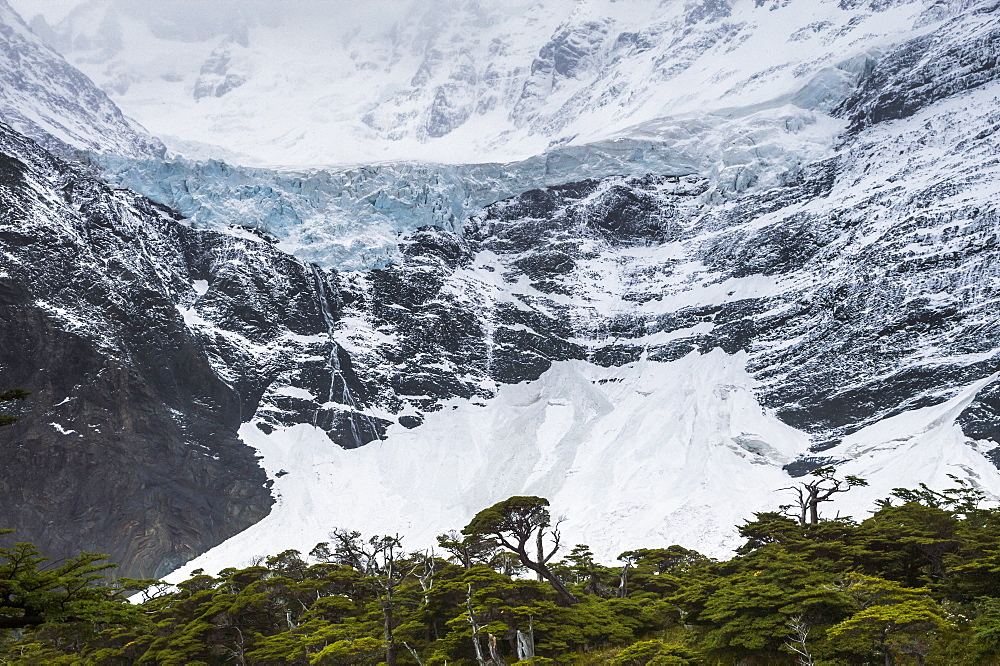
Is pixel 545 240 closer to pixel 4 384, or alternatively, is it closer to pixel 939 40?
pixel 939 40

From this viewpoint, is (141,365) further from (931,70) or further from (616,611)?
(931,70)

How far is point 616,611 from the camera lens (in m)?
35.9

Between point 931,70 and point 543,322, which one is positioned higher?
point 931,70

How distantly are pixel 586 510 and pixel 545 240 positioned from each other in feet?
295

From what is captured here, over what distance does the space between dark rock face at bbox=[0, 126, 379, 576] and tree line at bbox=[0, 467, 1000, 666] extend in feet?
222

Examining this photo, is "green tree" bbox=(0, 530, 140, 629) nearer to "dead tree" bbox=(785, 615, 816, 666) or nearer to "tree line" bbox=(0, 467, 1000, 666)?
"tree line" bbox=(0, 467, 1000, 666)

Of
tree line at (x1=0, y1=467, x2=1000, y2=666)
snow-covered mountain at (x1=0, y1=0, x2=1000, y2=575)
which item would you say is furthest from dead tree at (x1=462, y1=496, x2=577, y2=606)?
snow-covered mountain at (x1=0, y1=0, x2=1000, y2=575)

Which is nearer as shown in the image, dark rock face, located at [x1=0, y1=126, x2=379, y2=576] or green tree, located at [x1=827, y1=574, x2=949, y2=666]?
green tree, located at [x1=827, y1=574, x2=949, y2=666]

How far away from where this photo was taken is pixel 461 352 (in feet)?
504

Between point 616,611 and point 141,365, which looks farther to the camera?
point 141,365

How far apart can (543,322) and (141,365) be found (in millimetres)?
76240

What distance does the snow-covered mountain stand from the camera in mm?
106625

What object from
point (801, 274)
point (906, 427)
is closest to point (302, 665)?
point (906, 427)

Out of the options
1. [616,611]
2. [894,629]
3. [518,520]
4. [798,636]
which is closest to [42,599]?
[894,629]
